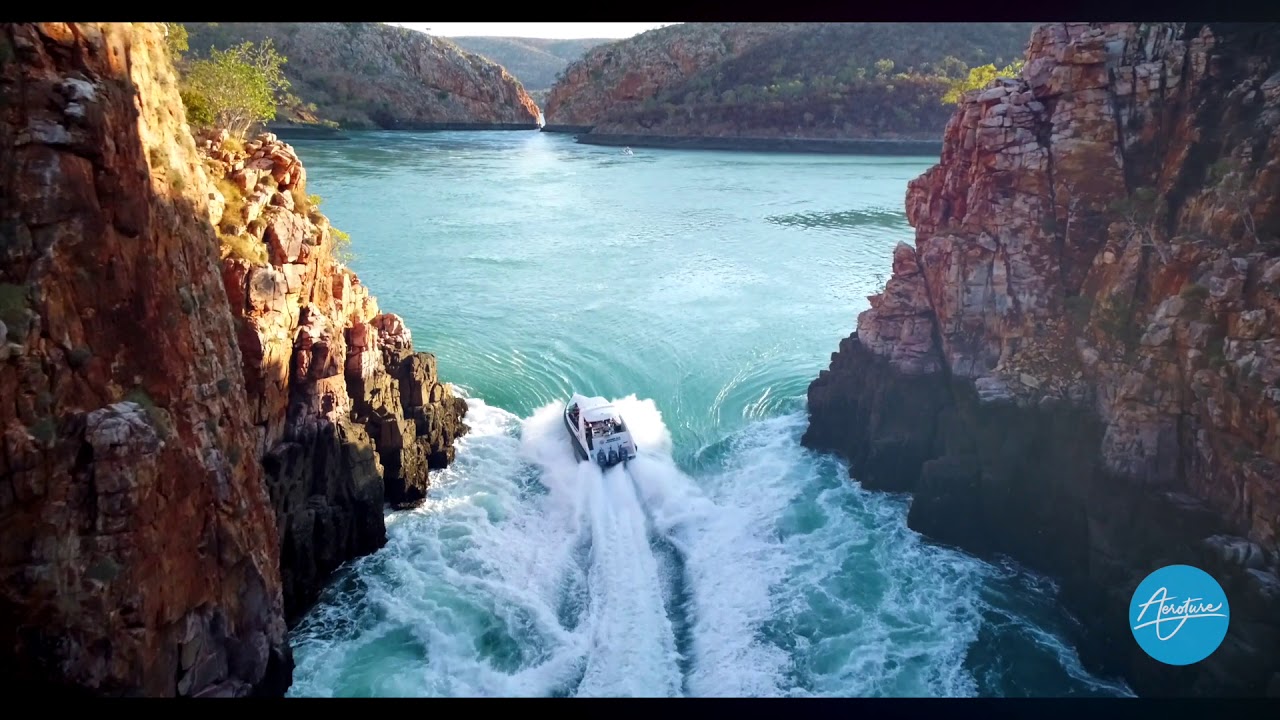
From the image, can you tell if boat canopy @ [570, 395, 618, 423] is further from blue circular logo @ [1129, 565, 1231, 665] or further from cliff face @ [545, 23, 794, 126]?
cliff face @ [545, 23, 794, 126]

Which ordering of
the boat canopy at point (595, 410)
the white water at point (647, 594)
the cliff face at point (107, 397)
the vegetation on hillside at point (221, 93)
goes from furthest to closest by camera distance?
the boat canopy at point (595, 410)
the vegetation on hillside at point (221, 93)
the white water at point (647, 594)
the cliff face at point (107, 397)

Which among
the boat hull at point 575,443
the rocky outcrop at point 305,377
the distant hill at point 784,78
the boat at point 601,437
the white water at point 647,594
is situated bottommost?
the white water at point 647,594

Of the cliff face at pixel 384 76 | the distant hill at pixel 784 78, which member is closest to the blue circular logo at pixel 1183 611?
the cliff face at pixel 384 76

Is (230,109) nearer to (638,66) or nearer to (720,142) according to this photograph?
(720,142)

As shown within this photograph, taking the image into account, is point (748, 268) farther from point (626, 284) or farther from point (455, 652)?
point (455, 652)

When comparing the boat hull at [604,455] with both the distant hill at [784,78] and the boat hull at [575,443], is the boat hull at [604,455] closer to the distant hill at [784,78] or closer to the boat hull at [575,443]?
the boat hull at [575,443]
